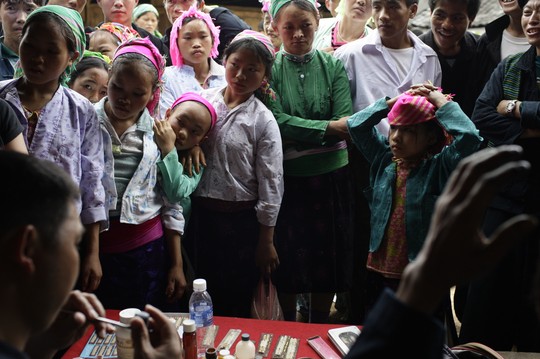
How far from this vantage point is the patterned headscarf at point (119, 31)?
3996 mm

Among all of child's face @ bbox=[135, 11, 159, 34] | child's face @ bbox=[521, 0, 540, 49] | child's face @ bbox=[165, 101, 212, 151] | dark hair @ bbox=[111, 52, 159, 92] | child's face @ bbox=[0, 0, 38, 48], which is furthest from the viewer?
child's face @ bbox=[135, 11, 159, 34]

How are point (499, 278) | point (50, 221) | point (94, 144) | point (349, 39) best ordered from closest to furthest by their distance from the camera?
1. point (50, 221)
2. point (94, 144)
3. point (499, 278)
4. point (349, 39)

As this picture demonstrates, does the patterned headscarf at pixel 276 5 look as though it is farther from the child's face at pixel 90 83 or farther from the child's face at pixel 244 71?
the child's face at pixel 90 83

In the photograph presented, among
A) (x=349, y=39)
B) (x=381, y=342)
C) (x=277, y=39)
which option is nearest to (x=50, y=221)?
(x=381, y=342)

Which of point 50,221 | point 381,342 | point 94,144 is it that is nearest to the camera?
point 381,342

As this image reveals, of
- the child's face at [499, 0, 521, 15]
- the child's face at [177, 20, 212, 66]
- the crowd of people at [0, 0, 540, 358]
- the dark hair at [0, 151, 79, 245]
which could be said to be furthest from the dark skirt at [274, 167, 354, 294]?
the dark hair at [0, 151, 79, 245]

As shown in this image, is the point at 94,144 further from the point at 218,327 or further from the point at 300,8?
the point at 300,8

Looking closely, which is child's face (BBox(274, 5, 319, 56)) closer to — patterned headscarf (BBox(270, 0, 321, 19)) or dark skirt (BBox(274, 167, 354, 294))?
patterned headscarf (BBox(270, 0, 321, 19))

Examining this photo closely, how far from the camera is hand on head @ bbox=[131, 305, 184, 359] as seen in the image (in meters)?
1.50

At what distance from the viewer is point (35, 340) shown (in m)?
1.57

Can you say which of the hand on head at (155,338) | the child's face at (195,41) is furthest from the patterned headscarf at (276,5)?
the hand on head at (155,338)

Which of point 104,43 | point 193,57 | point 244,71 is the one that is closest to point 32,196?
point 244,71

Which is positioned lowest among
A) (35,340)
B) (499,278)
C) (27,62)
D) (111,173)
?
(499,278)

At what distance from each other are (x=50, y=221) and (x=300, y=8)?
93.7 inches
